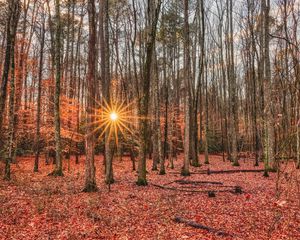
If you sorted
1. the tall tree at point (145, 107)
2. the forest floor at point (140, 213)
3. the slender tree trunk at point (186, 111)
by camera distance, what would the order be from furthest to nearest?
the slender tree trunk at point (186, 111) < the tall tree at point (145, 107) < the forest floor at point (140, 213)

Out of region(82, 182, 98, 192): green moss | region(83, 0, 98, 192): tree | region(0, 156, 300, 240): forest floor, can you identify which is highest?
region(83, 0, 98, 192): tree

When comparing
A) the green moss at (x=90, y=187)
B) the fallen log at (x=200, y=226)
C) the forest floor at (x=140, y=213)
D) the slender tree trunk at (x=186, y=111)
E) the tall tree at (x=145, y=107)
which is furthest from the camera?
the slender tree trunk at (x=186, y=111)

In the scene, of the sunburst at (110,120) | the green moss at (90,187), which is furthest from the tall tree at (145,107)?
the green moss at (90,187)

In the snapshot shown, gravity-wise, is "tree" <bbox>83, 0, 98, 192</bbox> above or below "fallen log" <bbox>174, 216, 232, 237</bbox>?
above

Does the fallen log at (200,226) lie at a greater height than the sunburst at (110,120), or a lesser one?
lesser

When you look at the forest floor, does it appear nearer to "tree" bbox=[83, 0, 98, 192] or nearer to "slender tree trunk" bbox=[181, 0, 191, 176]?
"tree" bbox=[83, 0, 98, 192]

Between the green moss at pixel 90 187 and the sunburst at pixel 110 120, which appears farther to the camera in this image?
the sunburst at pixel 110 120

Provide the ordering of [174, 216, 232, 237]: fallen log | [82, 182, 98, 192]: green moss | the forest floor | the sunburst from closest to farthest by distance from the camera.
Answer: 1. [174, 216, 232, 237]: fallen log
2. the forest floor
3. [82, 182, 98, 192]: green moss
4. the sunburst

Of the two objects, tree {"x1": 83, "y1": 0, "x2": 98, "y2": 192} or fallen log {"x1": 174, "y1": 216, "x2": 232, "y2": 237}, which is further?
tree {"x1": 83, "y1": 0, "x2": 98, "y2": 192}

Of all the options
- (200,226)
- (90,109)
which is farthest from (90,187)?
(200,226)

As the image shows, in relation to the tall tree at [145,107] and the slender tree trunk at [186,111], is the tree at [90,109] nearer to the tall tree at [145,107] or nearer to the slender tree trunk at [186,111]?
the tall tree at [145,107]

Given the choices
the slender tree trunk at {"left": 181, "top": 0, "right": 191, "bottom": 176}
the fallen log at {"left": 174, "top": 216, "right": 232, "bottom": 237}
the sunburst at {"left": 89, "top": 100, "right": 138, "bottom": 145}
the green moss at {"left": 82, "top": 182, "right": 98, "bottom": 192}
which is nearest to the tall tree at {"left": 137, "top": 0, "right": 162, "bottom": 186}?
the sunburst at {"left": 89, "top": 100, "right": 138, "bottom": 145}

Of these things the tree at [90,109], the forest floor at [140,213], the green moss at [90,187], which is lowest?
the forest floor at [140,213]

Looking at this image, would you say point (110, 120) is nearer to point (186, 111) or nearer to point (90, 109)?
point (186, 111)
